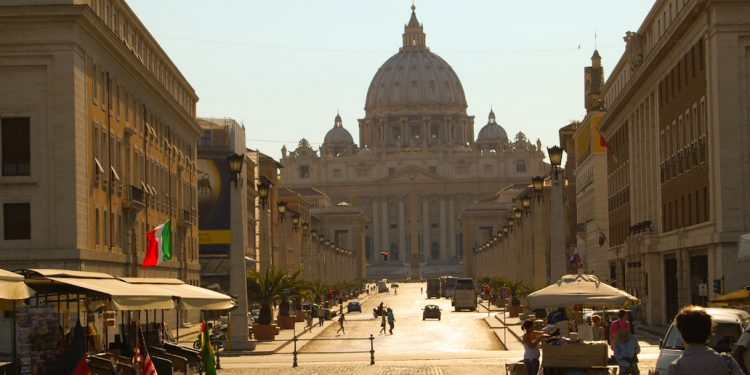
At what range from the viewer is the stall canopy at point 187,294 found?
102ft

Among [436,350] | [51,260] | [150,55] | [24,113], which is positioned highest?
[150,55]

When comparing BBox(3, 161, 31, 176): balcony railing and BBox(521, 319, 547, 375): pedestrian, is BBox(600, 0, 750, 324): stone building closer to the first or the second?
BBox(3, 161, 31, 176): balcony railing

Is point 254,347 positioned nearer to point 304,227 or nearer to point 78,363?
point 78,363

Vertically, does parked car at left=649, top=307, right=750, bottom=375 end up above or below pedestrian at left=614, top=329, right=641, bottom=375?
above

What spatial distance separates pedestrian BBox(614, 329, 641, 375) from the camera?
93.1 ft

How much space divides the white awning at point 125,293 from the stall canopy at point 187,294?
3.85 feet

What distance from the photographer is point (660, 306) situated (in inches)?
2589

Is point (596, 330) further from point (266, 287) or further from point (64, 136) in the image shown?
point (266, 287)

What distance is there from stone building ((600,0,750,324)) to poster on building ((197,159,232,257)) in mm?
32723

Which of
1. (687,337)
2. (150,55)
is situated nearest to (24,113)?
(150,55)

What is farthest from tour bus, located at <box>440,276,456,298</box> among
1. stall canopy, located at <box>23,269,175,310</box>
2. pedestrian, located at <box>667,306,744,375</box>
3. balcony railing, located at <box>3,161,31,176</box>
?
pedestrian, located at <box>667,306,744,375</box>

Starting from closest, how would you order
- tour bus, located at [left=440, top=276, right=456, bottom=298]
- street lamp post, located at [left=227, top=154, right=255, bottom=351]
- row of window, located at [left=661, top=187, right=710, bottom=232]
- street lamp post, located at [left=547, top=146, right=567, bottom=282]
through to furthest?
street lamp post, located at [left=547, top=146, right=567, bottom=282] → street lamp post, located at [left=227, top=154, right=255, bottom=351] → row of window, located at [left=661, top=187, right=710, bottom=232] → tour bus, located at [left=440, top=276, right=456, bottom=298]

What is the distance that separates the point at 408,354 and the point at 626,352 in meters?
21.4

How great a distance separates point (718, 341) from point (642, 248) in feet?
141
